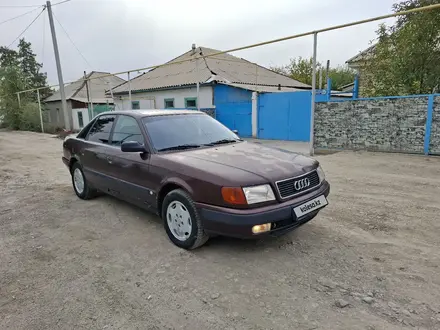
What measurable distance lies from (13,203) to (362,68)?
14776mm

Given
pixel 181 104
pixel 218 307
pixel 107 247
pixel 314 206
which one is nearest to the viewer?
pixel 218 307

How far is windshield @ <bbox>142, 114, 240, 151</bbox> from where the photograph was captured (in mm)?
3734

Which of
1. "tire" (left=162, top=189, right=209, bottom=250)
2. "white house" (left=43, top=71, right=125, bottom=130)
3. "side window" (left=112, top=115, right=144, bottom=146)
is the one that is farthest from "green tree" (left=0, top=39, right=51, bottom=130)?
"tire" (left=162, top=189, right=209, bottom=250)

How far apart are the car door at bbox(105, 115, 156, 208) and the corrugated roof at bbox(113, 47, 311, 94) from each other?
524 inches

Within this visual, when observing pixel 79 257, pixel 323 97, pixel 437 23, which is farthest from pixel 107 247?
pixel 323 97

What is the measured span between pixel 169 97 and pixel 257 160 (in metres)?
17.3

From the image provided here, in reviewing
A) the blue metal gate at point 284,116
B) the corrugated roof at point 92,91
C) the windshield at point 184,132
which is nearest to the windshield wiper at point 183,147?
the windshield at point 184,132

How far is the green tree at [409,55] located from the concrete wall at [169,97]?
342 inches

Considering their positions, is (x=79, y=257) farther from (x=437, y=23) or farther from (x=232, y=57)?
(x=232, y=57)

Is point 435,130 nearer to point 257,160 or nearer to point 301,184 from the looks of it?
point 301,184

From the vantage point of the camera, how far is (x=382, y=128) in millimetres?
9367

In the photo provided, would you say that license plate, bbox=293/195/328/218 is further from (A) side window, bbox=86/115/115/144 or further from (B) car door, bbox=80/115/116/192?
(A) side window, bbox=86/115/115/144

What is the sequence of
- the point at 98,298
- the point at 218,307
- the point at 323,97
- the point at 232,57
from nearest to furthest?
the point at 218,307, the point at 98,298, the point at 323,97, the point at 232,57

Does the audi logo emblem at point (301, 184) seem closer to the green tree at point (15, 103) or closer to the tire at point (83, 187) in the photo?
the tire at point (83, 187)
